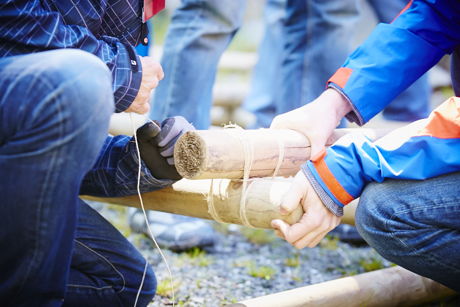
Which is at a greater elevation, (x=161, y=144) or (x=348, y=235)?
(x=161, y=144)

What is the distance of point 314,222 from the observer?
1.61 m

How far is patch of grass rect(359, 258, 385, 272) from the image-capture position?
8.41 feet

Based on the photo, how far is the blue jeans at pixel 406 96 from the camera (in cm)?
352

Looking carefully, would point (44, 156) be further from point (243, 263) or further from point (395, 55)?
point (243, 263)

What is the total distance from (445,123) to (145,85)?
2.61 ft

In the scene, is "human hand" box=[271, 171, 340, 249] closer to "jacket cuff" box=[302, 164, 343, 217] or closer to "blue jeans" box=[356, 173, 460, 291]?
"jacket cuff" box=[302, 164, 343, 217]

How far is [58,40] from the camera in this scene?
4.74ft

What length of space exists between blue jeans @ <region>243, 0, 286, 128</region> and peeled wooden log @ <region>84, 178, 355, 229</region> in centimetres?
203

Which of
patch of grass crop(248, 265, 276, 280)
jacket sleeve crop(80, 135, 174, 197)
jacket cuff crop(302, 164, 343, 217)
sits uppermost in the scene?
jacket cuff crop(302, 164, 343, 217)

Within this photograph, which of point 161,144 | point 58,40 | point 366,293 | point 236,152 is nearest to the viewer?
point 58,40

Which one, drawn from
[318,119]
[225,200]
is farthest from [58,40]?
[318,119]

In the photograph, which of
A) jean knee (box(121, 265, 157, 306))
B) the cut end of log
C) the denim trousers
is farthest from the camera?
jean knee (box(121, 265, 157, 306))

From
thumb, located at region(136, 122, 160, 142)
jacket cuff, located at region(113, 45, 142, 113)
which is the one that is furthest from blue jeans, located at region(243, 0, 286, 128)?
jacket cuff, located at region(113, 45, 142, 113)

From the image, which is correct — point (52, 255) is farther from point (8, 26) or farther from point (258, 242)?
point (258, 242)
